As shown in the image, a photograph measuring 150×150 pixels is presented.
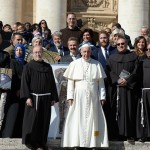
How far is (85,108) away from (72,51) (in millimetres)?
1369

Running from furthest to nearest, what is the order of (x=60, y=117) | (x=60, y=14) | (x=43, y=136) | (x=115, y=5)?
1. (x=115, y=5)
2. (x=60, y=14)
3. (x=60, y=117)
4. (x=43, y=136)

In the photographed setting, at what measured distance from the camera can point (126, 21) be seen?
23109 mm

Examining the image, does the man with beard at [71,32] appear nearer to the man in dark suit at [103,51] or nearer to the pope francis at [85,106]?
the man in dark suit at [103,51]

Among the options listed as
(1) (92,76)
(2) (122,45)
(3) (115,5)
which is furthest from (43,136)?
(3) (115,5)

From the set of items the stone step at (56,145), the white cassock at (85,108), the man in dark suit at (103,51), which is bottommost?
the stone step at (56,145)

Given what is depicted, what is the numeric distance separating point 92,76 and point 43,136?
1457mm

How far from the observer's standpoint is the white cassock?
12625 mm

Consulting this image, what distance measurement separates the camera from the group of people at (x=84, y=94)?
1251 centimetres

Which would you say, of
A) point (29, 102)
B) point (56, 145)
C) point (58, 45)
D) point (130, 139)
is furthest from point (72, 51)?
point (130, 139)

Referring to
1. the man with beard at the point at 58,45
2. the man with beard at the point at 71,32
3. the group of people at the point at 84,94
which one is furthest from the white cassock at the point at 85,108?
the man with beard at the point at 71,32

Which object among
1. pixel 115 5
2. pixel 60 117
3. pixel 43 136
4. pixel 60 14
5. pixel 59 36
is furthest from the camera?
pixel 115 5

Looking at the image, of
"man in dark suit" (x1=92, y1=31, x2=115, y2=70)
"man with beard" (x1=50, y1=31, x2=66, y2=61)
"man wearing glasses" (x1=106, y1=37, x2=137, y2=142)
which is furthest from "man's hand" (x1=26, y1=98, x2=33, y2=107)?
"man with beard" (x1=50, y1=31, x2=66, y2=61)

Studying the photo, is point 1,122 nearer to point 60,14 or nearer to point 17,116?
point 17,116

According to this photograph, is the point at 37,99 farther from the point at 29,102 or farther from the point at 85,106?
the point at 85,106
